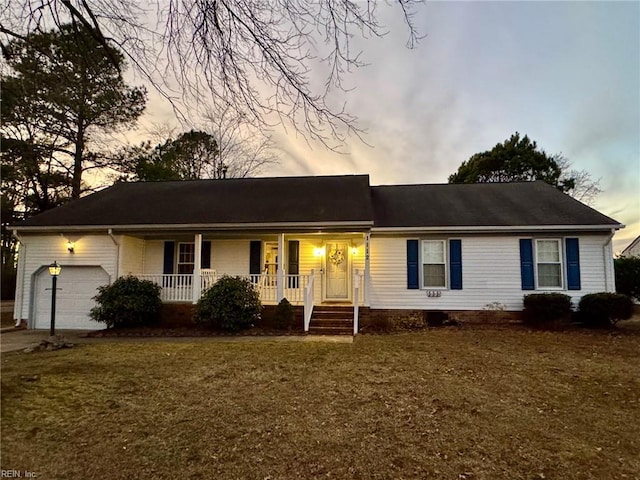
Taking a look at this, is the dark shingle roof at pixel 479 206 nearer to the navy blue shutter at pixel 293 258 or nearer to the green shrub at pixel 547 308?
the green shrub at pixel 547 308

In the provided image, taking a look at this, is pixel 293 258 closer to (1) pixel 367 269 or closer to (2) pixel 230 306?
(1) pixel 367 269

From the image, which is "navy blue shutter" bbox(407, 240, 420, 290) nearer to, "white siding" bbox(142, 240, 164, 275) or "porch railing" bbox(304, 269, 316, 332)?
"porch railing" bbox(304, 269, 316, 332)

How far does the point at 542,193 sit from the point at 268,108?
12695 mm

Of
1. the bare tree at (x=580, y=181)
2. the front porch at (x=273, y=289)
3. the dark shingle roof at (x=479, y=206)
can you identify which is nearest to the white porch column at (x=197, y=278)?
the front porch at (x=273, y=289)

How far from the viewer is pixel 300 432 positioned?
3.71m

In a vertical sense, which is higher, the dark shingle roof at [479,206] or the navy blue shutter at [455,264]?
the dark shingle roof at [479,206]

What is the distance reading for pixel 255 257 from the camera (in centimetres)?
1217

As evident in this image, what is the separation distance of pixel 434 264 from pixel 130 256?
969 centimetres

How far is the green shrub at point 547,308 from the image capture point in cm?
1011

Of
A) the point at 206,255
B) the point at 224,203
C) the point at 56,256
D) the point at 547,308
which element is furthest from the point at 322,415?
the point at 56,256

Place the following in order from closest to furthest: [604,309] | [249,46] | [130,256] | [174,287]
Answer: [249,46] < [604,309] < [174,287] < [130,256]

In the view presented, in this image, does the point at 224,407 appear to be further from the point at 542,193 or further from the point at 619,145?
the point at 619,145

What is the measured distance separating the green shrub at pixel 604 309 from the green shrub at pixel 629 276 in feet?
15.3

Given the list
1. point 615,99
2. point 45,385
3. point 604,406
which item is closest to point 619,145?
point 615,99
